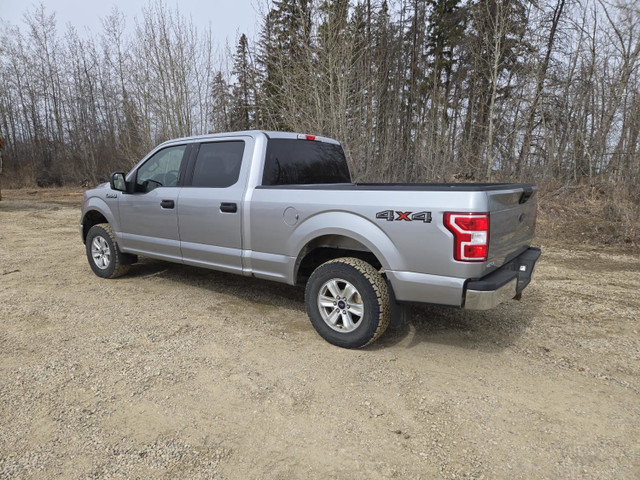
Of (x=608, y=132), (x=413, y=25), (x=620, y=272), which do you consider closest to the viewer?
(x=620, y=272)

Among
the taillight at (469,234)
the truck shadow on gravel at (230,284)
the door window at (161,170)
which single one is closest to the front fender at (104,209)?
the door window at (161,170)

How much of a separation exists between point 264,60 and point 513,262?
1221 cm

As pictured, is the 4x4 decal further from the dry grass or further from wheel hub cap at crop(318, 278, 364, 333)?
the dry grass

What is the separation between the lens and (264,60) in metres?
13.3

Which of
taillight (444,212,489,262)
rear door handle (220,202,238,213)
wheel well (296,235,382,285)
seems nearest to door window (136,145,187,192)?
rear door handle (220,202,238,213)

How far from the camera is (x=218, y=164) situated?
14.1 ft

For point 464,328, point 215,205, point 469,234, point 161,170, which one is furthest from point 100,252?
point 469,234

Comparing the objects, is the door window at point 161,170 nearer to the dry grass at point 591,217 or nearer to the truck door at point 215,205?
the truck door at point 215,205

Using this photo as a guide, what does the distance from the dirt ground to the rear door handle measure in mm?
1148

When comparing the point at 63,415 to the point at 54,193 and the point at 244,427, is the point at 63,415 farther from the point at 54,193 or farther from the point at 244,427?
the point at 54,193

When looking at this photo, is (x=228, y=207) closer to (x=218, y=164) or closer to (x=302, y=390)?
(x=218, y=164)

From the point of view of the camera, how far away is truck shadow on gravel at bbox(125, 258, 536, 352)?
3.64 meters

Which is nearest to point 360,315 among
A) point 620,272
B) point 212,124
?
point 620,272

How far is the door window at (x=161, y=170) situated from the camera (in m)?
4.70
